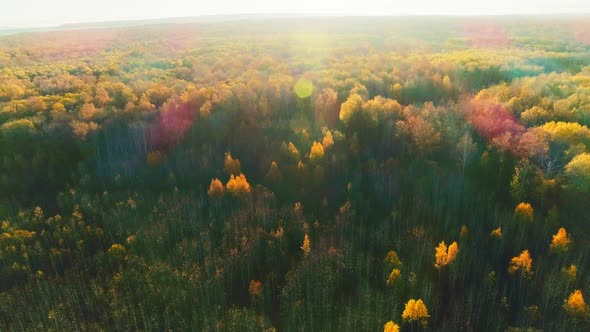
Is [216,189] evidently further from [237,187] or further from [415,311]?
[415,311]

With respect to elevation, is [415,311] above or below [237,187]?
below

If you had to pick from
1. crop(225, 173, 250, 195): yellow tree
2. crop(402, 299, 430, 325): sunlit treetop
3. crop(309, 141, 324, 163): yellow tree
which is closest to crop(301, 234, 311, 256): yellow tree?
crop(402, 299, 430, 325): sunlit treetop

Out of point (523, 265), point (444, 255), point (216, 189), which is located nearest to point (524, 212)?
point (523, 265)

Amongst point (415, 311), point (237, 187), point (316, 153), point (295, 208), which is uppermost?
point (316, 153)

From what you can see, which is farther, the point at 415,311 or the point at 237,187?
the point at 237,187

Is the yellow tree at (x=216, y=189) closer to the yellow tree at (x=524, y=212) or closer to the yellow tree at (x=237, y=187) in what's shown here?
the yellow tree at (x=237, y=187)

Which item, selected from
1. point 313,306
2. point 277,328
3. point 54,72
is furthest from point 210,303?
point 54,72

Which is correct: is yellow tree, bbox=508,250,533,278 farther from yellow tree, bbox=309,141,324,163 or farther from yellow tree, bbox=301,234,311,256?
yellow tree, bbox=309,141,324,163

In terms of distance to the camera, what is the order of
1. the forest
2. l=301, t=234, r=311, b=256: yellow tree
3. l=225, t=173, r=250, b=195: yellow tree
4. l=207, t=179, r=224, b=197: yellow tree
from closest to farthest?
the forest < l=301, t=234, r=311, b=256: yellow tree < l=225, t=173, r=250, b=195: yellow tree < l=207, t=179, r=224, b=197: yellow tree

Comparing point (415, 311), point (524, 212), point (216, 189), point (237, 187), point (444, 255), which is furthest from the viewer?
point (216, 189)
